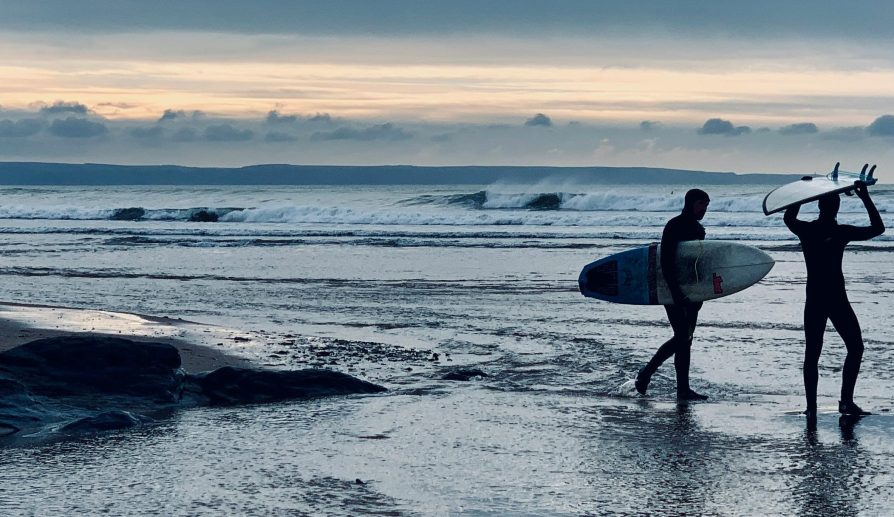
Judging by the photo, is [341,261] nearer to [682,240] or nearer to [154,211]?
[682,240]

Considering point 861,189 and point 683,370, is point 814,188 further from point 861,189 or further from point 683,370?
point 683,370

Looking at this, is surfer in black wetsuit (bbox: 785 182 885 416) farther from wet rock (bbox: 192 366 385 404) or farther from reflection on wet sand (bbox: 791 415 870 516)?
wet rock (bbox: 192 366 385 404)

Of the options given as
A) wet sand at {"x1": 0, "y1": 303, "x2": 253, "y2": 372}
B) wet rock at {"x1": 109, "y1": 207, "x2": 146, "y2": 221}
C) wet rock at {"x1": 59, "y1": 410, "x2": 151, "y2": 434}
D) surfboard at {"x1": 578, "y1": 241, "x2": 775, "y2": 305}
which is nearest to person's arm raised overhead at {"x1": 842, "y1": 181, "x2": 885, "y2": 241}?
surfboard at {"x1": 578, "y1": 241, "x2": 775, "y2": 305}

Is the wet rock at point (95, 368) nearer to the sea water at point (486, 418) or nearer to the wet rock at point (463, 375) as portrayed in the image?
the sea water at point (486, 418)

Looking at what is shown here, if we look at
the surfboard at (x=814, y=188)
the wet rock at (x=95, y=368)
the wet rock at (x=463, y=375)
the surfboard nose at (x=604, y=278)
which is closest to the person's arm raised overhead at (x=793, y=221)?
the surfboard at (x=814, y=188)

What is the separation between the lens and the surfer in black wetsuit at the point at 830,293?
7938mm

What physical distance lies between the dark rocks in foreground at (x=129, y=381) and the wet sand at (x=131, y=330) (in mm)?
1267

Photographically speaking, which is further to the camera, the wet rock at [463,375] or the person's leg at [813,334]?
the wet rock at [463,375]

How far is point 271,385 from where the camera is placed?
8.95 meters

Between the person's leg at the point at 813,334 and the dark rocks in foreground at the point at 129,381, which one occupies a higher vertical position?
the person's leg at the point at 813,334

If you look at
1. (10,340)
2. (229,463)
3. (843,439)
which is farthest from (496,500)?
(10,340)

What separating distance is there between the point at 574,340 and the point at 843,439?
5.25m

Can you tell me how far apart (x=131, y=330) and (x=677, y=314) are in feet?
22.8

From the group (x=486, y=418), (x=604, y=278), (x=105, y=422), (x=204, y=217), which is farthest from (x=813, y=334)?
(x=204, y=217)
